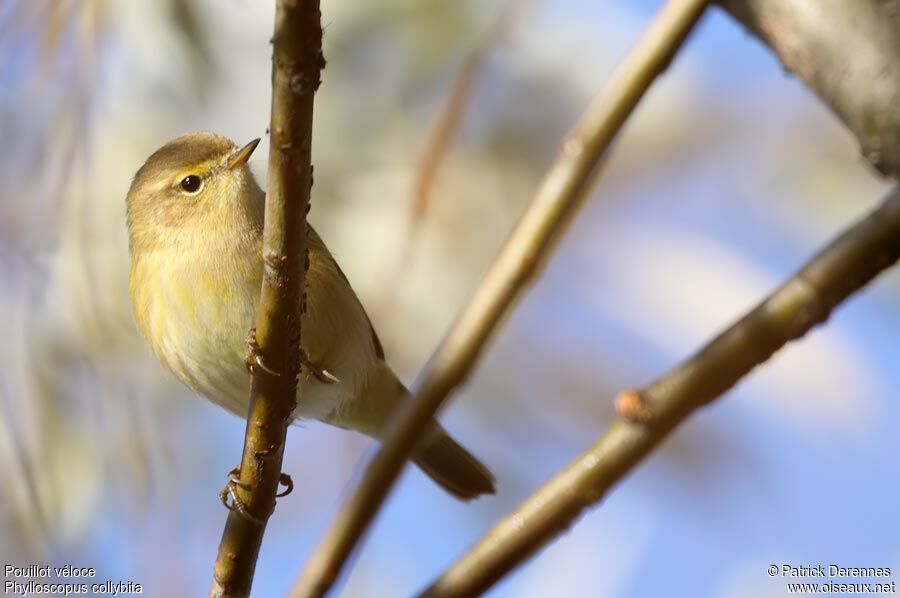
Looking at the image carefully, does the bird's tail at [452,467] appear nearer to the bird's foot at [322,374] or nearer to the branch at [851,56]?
the bird's foot at [322,374]

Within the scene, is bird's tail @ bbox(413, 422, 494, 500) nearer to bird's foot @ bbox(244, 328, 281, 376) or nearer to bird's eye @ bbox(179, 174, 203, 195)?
bird's eye @ bbox(179, 174, 203, 195)

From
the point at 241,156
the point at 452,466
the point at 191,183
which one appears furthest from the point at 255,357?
the point at 452,466

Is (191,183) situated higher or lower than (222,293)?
higher

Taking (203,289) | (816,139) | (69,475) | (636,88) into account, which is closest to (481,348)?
(636,88)

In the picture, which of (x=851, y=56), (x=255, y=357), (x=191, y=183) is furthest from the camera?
(x=191, y=183)

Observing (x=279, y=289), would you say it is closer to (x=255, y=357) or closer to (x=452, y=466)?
(x=255, y=357)

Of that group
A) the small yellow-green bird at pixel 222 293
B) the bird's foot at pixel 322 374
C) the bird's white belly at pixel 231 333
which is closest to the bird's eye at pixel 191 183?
the small yellow-green bird at pixel 222 293

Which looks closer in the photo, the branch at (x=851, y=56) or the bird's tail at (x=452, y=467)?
the branch at (x=851, y=56)

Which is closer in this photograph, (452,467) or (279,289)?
(279,289)
